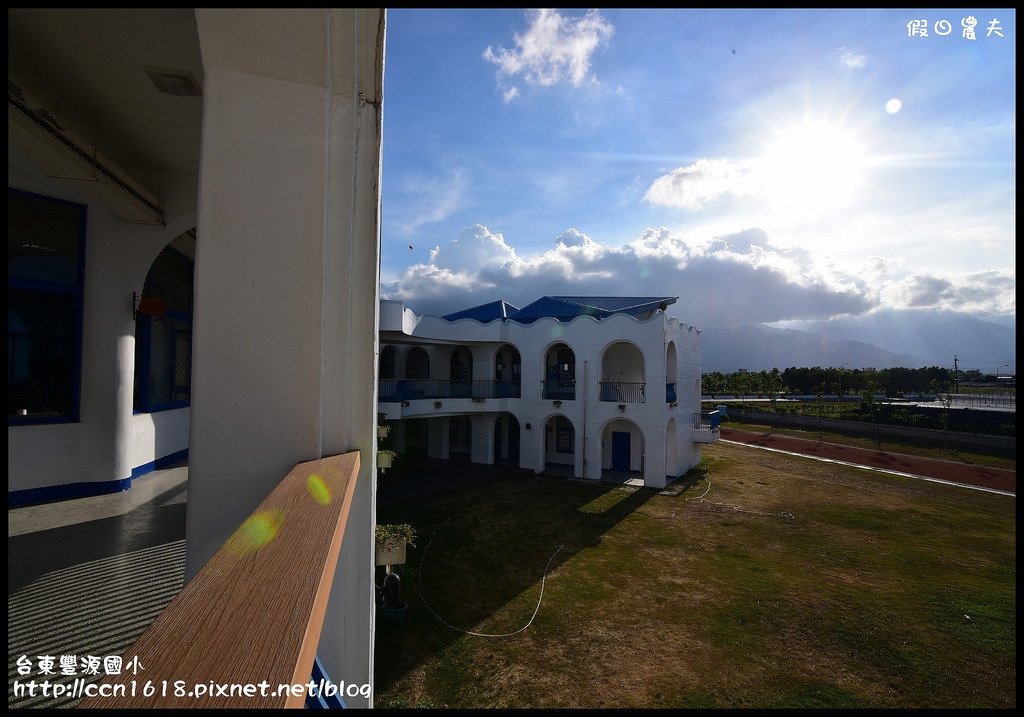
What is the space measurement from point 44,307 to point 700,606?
42.9ft

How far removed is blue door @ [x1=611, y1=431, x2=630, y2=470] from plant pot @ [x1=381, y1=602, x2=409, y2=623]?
14.3 m

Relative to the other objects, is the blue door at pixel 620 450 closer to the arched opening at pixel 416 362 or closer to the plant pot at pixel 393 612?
the arched opening at pixel 416 362

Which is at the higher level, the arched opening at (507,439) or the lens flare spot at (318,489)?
the lens flare spot at (318,489)

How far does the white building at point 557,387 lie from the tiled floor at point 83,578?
32.3 feet

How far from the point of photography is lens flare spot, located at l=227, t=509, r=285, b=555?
1.25 metres

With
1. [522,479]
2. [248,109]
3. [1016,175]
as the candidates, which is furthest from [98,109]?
[522,479]

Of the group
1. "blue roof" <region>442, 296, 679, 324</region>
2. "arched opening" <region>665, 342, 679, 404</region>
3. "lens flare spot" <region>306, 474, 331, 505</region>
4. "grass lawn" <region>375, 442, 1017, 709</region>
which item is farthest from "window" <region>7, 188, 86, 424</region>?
"arched opening" <region>665, 342, 679, 404</region>

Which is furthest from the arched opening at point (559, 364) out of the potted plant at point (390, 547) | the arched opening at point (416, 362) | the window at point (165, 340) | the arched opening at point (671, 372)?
the window at point (165, 340)

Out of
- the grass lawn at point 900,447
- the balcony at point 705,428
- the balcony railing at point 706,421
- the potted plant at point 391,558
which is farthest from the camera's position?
the grass lawn at point 900,447

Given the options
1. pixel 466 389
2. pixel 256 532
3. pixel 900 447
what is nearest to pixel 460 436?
pixel 466 389

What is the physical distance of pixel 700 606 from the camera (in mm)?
8250

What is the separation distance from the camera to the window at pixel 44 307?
6832mm

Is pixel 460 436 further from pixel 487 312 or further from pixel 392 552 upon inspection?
pixel 392 552

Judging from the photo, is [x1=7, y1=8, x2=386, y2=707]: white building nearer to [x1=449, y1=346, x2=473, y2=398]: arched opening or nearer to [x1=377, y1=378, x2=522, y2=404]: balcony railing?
[x1=377, y1=378, x2=522, y2=404]: balcony railing
